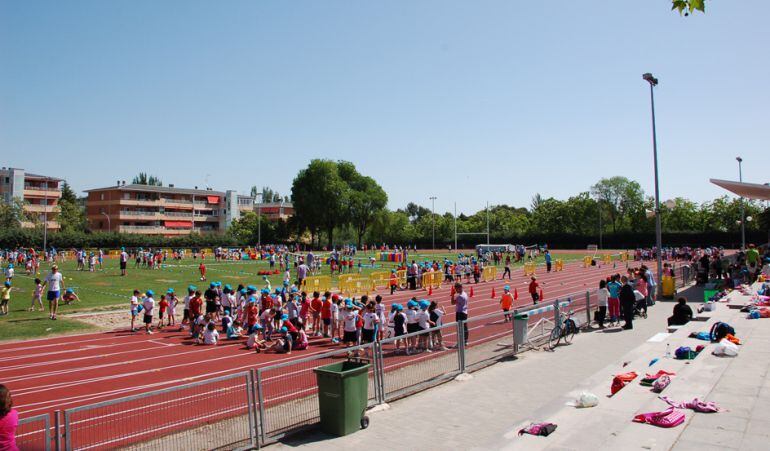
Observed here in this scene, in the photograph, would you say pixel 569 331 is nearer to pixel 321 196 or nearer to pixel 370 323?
pixel 370 323

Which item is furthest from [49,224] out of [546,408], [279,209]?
[546,408]

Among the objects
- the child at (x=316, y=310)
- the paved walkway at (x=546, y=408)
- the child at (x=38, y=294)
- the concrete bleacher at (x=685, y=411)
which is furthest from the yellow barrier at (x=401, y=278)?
the concrete bleacher at (x=685, y=411)

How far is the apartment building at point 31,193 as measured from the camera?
81.8 metres

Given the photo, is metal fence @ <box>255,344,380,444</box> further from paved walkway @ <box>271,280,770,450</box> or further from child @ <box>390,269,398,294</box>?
child @ <box>390,269,398,294</box>

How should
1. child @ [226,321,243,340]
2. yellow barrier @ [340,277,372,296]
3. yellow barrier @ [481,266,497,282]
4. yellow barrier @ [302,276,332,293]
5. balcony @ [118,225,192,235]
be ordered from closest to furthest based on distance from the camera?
1. child @ [226,321,243,340]
2. yellow barrier @ [302,276,332,293]
3. yellow barrier @ [340,277,372,296]
4. yellow barrier @ [481,266,497,282]
5. balcony @ [118,225,192,235]

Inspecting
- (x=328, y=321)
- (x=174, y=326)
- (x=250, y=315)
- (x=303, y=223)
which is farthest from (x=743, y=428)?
(x=303, y=223)

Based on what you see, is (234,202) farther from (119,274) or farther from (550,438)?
(550,438)

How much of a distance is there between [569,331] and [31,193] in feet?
322

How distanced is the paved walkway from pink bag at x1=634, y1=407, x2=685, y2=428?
12 centimetres

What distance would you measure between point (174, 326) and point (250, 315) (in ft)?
16.6

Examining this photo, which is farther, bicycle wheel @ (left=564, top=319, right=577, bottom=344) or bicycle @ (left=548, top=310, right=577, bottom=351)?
bicycle wheel @ (left=564, top=319, right=577, bottom=344)

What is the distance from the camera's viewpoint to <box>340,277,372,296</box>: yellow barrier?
92.4ft

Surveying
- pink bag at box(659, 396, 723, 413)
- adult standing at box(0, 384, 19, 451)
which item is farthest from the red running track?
pink bag at box(659, 396, 723, 413)

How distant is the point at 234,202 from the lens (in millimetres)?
112062
